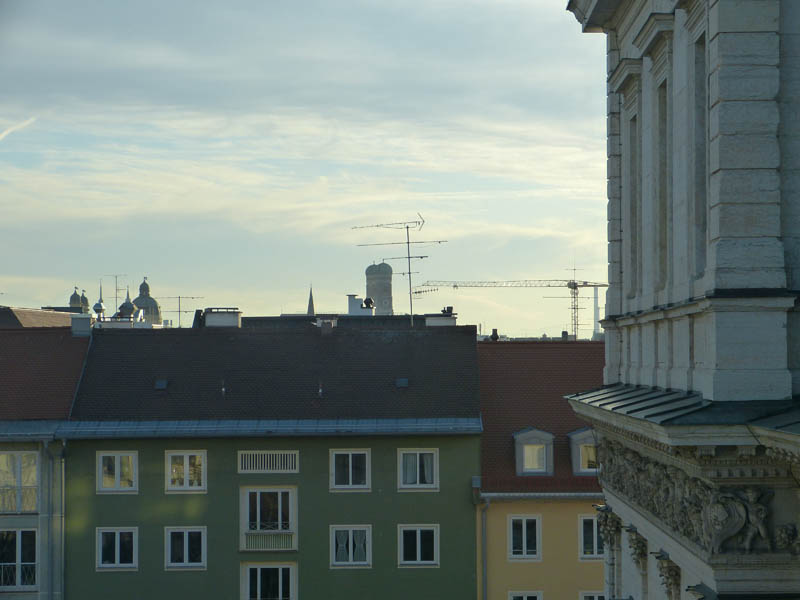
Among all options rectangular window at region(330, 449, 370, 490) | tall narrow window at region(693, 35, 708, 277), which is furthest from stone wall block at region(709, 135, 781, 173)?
rectangular window at region(330, 449, 370, 490)

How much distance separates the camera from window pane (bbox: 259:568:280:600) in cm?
4584

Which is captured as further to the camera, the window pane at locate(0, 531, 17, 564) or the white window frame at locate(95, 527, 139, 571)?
the white window frame at locate(95, 527, 139, 571)

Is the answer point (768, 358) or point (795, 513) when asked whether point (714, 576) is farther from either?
point (768, 358)

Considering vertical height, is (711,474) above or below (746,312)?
below

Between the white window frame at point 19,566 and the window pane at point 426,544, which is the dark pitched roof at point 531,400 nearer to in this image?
the window pane at point 426,544

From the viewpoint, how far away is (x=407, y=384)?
48594mm

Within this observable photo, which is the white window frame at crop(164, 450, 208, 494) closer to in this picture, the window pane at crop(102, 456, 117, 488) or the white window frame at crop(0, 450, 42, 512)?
the window pane at crop(102, 456, 117, 488)

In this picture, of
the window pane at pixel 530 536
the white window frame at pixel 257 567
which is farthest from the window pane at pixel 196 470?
the window pane at pixel 530 536

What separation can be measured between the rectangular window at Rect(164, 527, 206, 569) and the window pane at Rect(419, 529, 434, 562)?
775cm

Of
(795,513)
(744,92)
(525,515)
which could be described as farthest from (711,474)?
(525,515)

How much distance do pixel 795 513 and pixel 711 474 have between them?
98cm

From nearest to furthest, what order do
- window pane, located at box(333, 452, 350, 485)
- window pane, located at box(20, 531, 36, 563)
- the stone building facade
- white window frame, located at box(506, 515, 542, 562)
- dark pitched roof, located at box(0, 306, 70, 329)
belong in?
the stone building facade < white window frame, located at box(506, 515, 542, 562) < window pane, located at box(20, 531, 36, 563) < window pane, located at box(333, 452, 350, 485) < dark pitched roof, located at box(0, 306, 70, 329)

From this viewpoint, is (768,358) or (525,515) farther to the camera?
(525,515)

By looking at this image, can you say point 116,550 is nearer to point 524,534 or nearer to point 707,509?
point 524,534
